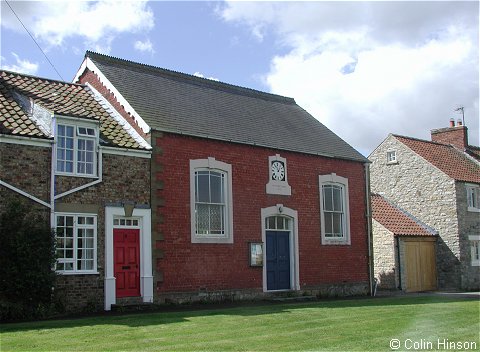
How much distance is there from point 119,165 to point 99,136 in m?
1.03

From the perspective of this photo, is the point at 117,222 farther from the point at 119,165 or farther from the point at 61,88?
the point at 61,88

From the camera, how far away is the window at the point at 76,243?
16.8 metres

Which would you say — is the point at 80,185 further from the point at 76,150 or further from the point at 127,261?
the point at 127,261

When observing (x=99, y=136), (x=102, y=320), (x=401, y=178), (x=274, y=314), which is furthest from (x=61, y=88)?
(x=401, y=178)

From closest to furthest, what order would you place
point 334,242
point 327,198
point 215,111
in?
1. point 215,111
2. point 334,242
3. point 327,198

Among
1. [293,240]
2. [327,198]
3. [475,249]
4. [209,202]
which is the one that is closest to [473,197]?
[475,249]

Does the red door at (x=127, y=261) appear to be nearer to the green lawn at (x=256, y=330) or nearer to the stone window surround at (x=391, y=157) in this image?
the green lawn at (x=256, y=330)

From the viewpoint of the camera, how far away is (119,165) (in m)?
18.2

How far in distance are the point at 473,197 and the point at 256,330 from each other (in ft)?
75.8

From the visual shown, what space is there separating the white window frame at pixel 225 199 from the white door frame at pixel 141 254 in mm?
1676

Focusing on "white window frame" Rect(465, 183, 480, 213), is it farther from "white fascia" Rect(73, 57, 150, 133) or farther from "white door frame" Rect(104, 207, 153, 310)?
"white door frame" Rect(104, 207, 153, 310)

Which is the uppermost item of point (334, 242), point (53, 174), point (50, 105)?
point (50, 105)

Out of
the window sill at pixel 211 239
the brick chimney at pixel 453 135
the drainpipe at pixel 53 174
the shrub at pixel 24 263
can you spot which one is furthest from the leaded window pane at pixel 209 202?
the brick chimney at pixel 453 135

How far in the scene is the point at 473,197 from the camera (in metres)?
32.5
